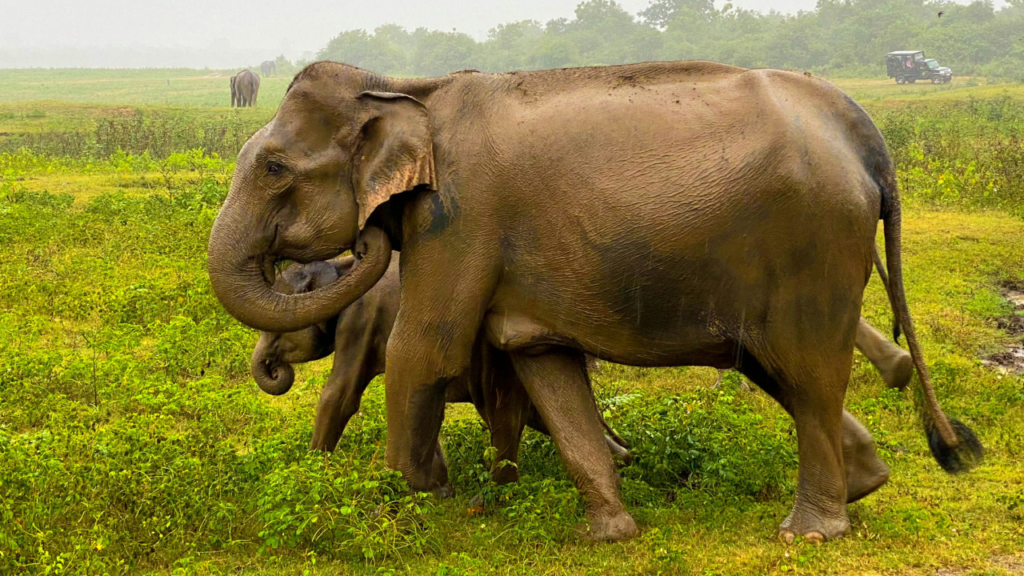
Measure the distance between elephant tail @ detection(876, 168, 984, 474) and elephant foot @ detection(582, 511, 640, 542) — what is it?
4.83 ft

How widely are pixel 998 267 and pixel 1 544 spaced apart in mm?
9846

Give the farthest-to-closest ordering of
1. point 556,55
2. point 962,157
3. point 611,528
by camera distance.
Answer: point 556,55 → point 962,157 → point 611,528

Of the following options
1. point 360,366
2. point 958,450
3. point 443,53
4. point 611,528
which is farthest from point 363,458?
point 443,53

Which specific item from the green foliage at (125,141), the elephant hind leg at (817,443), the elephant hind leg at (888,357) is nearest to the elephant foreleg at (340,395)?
the elephant hind leg at (817,443)

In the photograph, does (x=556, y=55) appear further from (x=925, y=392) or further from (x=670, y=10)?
(x=925, y=392)

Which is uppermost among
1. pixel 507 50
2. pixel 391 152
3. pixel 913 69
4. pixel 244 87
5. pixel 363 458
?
pixel 391 152

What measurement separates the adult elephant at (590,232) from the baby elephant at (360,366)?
1.41 ft

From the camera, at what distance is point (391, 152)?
5047 millimetres

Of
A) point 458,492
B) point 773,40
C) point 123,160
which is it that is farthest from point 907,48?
point 458,492

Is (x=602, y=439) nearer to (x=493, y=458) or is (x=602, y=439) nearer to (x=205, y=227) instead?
(x=493, y=458)

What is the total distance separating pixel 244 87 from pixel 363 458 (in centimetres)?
3263

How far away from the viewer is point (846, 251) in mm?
4727

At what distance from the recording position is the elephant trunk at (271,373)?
647 cm

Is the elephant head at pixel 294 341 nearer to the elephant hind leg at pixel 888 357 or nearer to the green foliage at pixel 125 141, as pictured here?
the elephant hind leg at pixel 888 357
